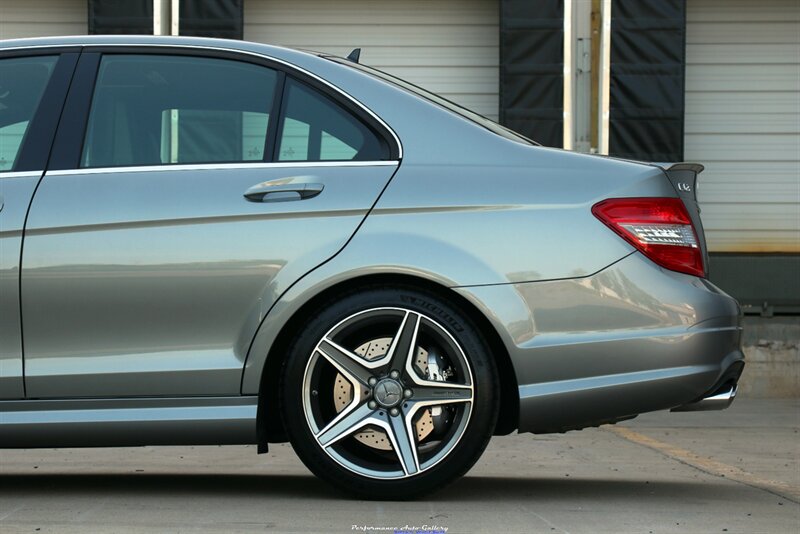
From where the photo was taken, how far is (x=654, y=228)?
4.66 m

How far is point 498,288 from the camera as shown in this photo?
4.59 m

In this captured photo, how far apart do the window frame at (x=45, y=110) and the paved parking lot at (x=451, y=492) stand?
120 centimetres

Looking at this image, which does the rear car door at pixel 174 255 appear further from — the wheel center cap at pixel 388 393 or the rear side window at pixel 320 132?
the wheel center cap at pixel 388 393

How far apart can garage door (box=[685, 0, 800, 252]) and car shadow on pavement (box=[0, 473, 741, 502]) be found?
7.57 meters

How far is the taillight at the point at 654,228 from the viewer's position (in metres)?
4.64

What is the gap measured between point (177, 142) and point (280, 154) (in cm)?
40

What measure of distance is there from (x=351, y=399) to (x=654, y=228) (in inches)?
46.6

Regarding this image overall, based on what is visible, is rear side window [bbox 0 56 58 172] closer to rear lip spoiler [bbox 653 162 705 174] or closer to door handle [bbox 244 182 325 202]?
door handle [bbox 244 182 325 202]

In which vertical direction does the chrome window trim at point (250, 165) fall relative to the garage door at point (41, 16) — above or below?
above

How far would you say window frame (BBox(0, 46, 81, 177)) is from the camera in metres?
4.84

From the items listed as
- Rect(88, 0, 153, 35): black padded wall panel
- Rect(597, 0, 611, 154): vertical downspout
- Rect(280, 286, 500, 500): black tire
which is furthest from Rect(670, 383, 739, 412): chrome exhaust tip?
Rect(88, 0, 153, 35): black padded wall panel

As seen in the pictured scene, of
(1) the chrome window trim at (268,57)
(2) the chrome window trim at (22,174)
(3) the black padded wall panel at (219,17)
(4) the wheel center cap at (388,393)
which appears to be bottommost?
(4) the wheel center cap at (388,393)

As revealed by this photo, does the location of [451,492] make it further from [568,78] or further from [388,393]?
[568,78]

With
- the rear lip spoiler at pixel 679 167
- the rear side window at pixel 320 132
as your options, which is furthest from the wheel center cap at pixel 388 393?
the rear lip spoiler at pixel 679 167
